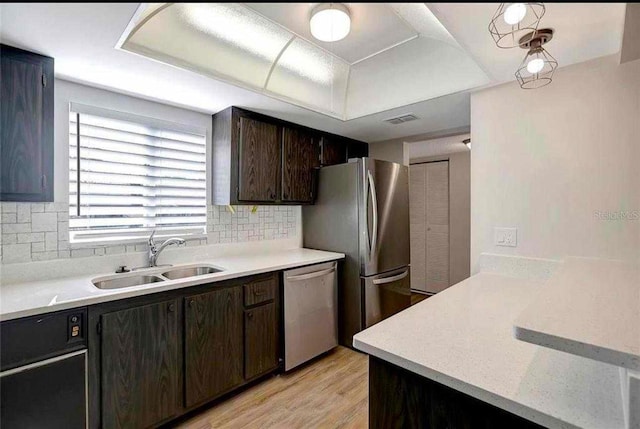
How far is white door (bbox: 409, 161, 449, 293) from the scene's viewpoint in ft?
14.9

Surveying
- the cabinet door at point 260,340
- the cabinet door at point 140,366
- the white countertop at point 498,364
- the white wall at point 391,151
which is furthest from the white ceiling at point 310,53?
the cabinet door at point 260,340

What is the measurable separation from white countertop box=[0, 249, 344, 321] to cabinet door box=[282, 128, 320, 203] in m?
0.74

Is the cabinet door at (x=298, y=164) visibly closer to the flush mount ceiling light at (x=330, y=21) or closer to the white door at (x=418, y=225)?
the flush mount ceiling light at (x=330, y=21)

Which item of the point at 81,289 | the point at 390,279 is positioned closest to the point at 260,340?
the point at 81,289

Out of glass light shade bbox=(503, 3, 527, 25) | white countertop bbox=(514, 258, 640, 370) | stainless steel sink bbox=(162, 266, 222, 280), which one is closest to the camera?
white countertop bbox=(514, 258, 640, 370)

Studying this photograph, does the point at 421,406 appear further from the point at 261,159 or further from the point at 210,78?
the point at 261,159

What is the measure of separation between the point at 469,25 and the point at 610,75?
92 centimetres

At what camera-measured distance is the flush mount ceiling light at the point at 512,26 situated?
1202 mm

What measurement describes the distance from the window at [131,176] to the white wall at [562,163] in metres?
2.17

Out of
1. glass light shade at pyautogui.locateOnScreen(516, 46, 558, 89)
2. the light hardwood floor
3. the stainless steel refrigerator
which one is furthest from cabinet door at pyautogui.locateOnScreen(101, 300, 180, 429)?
glass light shade at pyautogui.locateOnScreen(516, 46, 558, 89)

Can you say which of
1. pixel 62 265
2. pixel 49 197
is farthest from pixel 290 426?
pixel 49 197

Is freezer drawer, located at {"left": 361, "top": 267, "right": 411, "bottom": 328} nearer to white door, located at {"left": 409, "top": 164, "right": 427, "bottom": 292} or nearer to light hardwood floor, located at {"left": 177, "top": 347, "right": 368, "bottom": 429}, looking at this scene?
light hardwood floor, located at {"left": 177, "top": 347, "right": 368, "bottom": 429}

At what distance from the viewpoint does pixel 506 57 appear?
5.33 ft

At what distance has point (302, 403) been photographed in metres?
2.10
